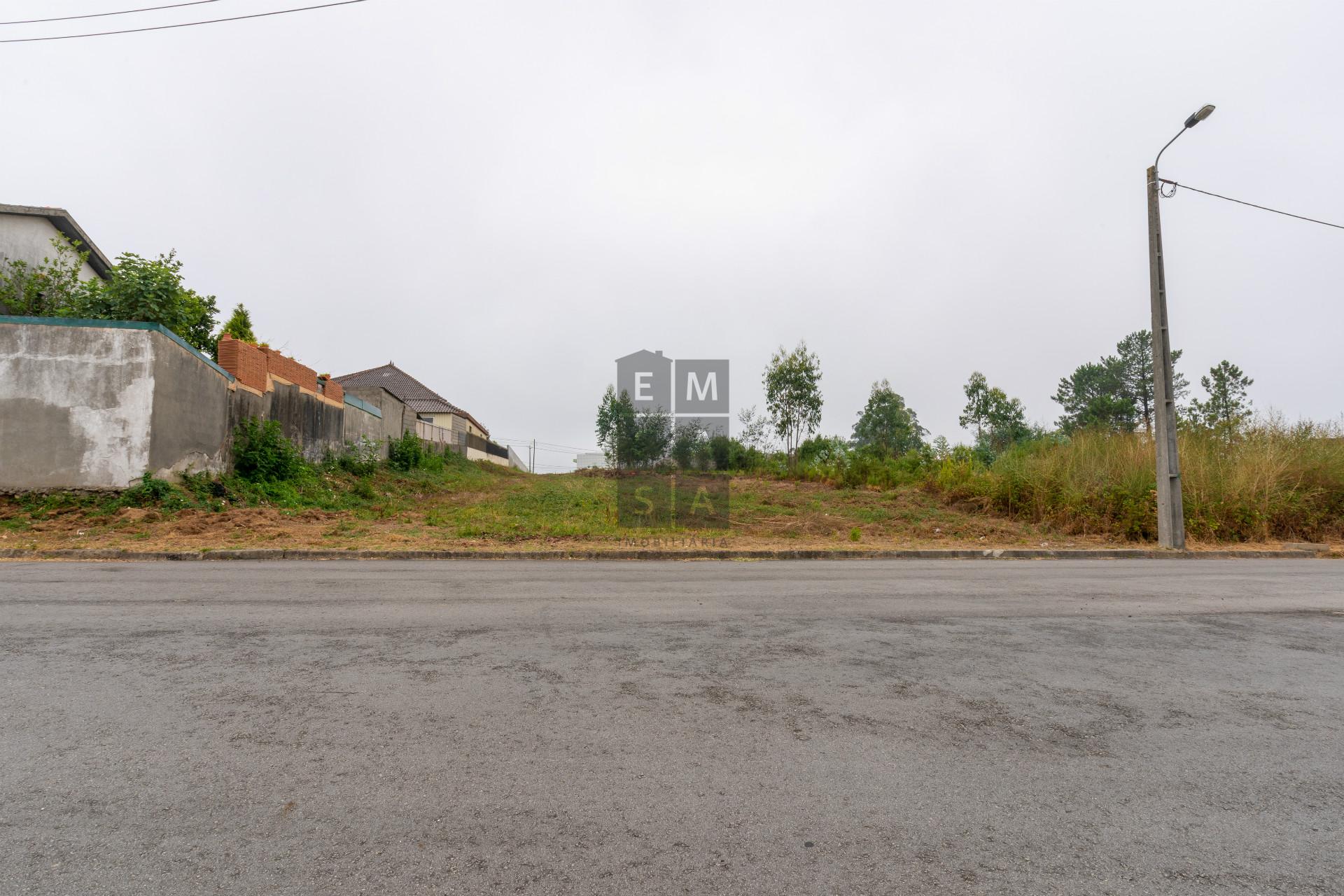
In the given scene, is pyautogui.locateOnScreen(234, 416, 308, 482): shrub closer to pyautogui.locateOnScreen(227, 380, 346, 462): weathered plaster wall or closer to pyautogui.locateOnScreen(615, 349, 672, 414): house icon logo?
pyautogui.locateOnScreen(227, 380, 346, 462): weathered plaster wall

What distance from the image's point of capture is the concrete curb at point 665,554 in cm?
946

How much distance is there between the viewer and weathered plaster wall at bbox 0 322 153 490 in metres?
12.4

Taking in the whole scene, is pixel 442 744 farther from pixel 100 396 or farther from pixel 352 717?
pixel 100 396

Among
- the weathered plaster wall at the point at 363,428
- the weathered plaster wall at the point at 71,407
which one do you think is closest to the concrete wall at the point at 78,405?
the weathered plaster wall at the point at 71,407

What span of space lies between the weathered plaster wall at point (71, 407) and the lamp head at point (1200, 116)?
2015 cm

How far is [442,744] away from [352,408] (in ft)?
75.3

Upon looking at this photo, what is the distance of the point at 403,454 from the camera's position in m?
27.2

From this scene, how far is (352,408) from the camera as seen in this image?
921 inches

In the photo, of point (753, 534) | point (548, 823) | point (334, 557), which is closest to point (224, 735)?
point (548, 823)

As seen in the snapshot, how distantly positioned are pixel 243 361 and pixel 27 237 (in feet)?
26.8

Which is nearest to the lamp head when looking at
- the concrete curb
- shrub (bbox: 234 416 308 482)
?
the concrete curb

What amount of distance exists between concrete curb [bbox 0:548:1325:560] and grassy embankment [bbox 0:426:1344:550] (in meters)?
0.46

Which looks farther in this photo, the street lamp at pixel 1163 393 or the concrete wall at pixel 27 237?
the concrete wall at pixel 27 237

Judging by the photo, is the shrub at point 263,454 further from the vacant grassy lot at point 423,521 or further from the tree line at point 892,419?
the tree line at point 892,419
